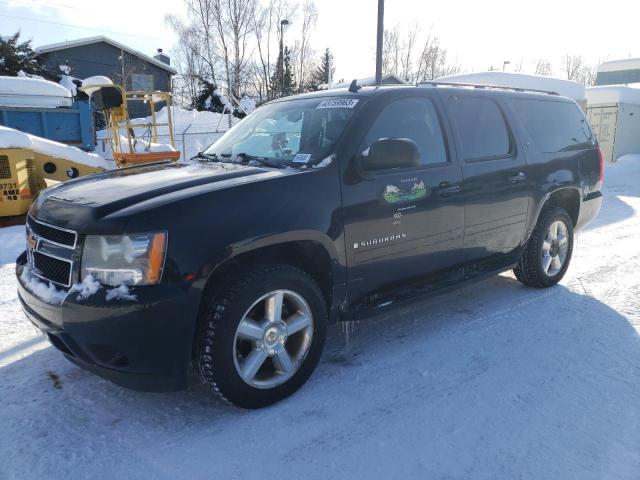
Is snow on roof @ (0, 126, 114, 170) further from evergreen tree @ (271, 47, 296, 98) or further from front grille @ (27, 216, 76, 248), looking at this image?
evergreen tree @ (271, 47, 296, 98)

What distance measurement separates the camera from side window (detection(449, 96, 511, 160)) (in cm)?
408

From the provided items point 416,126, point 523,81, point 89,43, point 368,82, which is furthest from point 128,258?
point 89,43

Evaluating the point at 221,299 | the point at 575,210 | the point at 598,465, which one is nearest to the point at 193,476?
the point at 221,299

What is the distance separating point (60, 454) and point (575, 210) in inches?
197

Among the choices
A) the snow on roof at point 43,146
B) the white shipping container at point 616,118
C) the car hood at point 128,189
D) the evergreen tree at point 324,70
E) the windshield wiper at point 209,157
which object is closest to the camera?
the car hood at point 128,189

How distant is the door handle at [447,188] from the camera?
3742mm

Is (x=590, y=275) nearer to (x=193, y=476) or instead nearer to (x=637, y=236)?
(x=637, y=236)

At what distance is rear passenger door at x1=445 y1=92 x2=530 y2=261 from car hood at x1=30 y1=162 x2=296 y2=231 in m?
1.61

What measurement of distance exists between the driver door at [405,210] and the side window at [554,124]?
133 centimetres

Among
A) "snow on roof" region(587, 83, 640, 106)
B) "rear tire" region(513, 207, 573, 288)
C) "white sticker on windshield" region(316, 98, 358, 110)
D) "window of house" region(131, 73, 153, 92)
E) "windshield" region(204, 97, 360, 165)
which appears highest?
"window of house" region(131, 73, 153, 92)

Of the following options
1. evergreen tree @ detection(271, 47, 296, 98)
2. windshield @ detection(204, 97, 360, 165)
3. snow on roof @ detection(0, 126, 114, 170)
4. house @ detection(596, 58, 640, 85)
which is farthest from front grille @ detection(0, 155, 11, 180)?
house @ detection(596, 58, 640, 85)

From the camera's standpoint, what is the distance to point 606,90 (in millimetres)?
19969

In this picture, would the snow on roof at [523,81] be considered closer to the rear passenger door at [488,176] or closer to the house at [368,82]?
the house at [368,82]

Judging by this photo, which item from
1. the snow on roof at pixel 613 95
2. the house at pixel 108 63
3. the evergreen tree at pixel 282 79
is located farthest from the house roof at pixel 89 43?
the snow on roof at pixel 613 95
